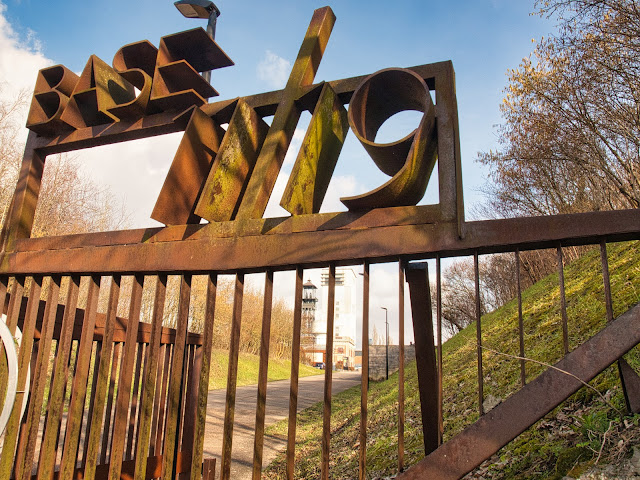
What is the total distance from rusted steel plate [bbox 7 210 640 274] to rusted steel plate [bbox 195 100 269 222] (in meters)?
0.22

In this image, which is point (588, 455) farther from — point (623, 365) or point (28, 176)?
point (28, 176)

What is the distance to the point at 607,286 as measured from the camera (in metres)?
1.83

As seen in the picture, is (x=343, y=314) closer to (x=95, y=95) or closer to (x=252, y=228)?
(x=95, y=95)

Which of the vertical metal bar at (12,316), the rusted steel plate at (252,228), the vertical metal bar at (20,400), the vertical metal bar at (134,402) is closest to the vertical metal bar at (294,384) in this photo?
the rusted steel plate at (252,228)

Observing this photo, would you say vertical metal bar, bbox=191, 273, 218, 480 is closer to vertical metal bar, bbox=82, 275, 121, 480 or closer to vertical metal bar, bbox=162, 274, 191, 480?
vertical metal bar, bbox=162, 274, 191, 480

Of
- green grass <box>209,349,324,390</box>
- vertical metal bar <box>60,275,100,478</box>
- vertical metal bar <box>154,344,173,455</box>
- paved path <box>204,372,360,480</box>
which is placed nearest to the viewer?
vertical metal bar <box>60,275,100,478</box>

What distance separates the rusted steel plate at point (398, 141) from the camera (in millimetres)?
2236

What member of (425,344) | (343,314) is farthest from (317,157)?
(343,314)

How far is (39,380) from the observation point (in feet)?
9.30

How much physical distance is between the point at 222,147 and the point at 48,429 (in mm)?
1891

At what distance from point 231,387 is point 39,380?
1358 mm

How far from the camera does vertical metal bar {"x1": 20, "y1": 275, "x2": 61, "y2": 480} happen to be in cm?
274

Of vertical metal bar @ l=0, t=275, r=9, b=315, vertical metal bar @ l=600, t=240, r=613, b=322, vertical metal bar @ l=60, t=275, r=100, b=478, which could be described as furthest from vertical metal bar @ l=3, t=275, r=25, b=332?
vertical metal bar @ l=600, t=240, r=613, b=322

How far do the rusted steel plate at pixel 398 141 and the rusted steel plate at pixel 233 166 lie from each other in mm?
764
